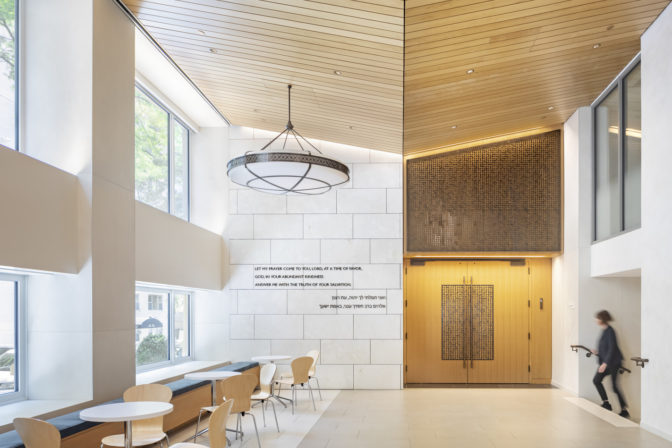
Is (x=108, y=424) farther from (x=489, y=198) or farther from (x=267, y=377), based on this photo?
(x=489, y=198)

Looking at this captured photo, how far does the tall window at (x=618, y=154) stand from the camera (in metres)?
7.77

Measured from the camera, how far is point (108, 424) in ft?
17.5

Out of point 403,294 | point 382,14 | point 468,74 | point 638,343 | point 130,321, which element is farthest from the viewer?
point 403,294

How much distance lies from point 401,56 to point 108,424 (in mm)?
4627

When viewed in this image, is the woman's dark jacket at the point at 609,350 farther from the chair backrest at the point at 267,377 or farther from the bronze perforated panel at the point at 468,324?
the chair backrest at the point at 267,377

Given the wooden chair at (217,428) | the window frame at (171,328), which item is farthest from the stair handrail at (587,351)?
the wooden chair at (217,428)

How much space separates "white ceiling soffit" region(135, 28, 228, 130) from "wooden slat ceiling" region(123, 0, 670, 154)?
0.91 feet

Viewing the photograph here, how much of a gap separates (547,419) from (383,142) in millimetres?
5013

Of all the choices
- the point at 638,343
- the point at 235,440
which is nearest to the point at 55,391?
the point at 235,440

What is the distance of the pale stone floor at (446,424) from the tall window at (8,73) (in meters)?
3.68

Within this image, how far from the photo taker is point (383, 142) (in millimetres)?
10281

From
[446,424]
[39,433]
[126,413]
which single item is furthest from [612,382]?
[39,433]

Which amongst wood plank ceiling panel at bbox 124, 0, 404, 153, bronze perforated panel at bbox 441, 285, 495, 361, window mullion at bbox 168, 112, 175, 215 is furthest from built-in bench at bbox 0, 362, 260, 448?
bronze perforated panel at bbox 441, 285, 495, 361

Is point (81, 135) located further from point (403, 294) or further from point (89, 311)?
point (403, 294)
